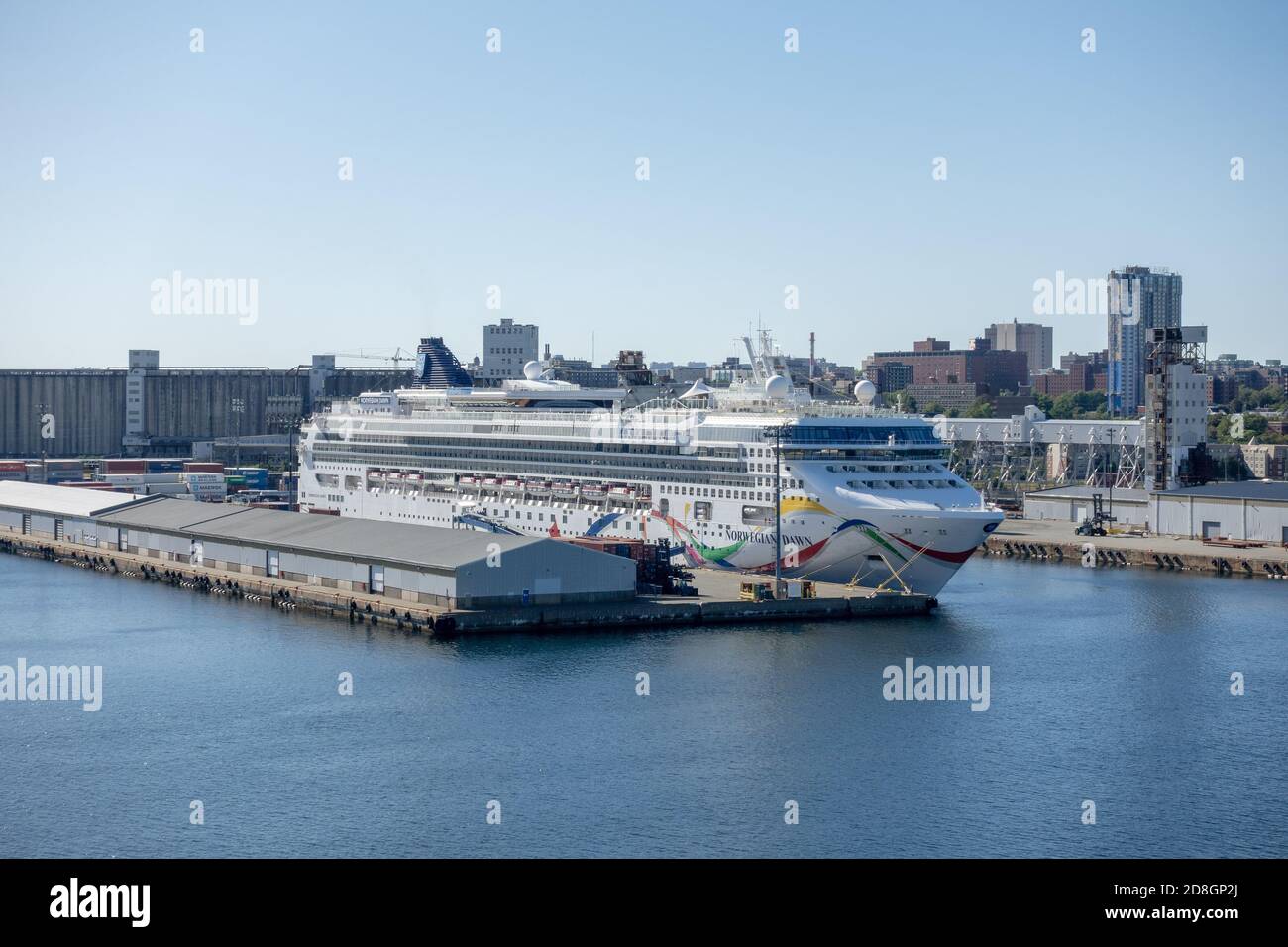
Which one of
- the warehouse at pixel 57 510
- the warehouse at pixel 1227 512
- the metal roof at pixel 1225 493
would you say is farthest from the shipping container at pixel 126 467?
the warehouse at pixel 1227 512

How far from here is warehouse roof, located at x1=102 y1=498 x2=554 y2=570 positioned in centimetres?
3516

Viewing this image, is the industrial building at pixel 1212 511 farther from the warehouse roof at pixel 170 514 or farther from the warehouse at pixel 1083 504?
the warehouse roof at pixel 170 514

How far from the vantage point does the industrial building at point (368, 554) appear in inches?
1342

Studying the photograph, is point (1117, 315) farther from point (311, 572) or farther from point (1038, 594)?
point (311, 572)

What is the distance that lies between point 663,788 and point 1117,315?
12571cm

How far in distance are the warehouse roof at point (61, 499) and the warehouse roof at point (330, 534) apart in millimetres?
2108

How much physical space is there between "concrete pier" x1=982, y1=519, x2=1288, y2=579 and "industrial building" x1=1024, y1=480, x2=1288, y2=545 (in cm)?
72

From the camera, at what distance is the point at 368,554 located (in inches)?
1453

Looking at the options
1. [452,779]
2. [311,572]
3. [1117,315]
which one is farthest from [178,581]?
[1117,315]

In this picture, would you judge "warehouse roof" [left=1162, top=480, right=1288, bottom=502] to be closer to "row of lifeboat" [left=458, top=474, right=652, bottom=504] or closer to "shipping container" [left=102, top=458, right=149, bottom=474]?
"row of lifeboat" [left=458, top=474, right=652, bottom=504]

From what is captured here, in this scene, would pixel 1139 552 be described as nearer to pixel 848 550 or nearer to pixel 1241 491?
pixel 1241 491

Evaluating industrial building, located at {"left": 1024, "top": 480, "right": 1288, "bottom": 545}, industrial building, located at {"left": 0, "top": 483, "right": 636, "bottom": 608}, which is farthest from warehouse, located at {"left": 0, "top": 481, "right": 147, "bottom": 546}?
industrial building, located at {"left": 1024, "top": 480, "right": 1288, "bottom": 545}

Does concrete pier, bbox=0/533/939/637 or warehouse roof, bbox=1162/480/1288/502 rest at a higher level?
warehouse roof, bbox=1162/480/1288/502

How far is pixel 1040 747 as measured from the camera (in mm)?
23375
